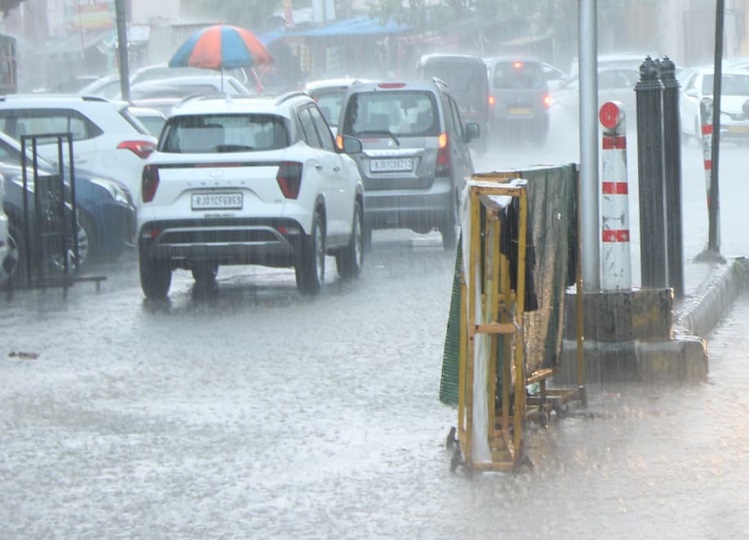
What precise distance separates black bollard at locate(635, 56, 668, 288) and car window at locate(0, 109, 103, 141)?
28.8ft

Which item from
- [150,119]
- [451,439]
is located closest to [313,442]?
[451,439]

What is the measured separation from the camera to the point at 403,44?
5728 cm

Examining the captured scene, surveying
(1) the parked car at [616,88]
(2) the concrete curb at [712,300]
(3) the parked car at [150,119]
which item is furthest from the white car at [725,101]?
(2) the concrete curb at [712,300]

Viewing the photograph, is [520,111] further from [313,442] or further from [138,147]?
[313,442]

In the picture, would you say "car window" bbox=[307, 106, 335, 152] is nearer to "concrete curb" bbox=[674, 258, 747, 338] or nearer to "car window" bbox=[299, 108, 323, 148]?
"car window" bbox=[299, 108, 323, 148]

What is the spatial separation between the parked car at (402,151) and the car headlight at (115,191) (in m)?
2.43

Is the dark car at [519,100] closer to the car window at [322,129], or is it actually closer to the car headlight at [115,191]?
the car headlight at [115,191]

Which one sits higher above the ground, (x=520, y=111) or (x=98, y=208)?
(x=98, y=208)

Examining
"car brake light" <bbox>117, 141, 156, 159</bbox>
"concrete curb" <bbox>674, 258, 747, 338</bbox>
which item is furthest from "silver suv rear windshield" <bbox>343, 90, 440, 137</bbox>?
"concrete curb" <bbox>674, 258, 747, 338</bbox>

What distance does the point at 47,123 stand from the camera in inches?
726

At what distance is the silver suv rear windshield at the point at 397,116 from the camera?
60.8 ft

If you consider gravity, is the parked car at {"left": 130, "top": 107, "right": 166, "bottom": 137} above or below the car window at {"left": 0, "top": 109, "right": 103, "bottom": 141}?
below

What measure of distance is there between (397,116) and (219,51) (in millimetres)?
13135

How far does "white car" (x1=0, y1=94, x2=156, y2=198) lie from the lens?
18.4 meters
